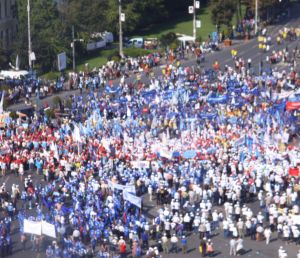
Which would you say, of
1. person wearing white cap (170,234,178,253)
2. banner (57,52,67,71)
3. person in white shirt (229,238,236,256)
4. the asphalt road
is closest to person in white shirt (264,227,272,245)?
person in white shirt (229,238,236,256)

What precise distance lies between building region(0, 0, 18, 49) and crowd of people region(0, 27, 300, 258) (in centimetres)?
2910

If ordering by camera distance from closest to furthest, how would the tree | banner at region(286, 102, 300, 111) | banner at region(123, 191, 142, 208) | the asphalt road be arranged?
banner at region(123, 191, 142, 208)
banner at region(286, 102, 300, 111)
the asphalt road
the tree

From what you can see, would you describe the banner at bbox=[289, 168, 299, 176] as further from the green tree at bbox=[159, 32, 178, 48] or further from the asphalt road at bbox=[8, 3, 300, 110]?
the green tree at bbox=[159, 32, 178, 48]

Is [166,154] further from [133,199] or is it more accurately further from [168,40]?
[168,40]

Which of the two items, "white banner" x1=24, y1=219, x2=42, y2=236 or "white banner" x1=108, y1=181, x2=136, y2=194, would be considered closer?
"white banner" x1=24, y1=219, x2=42, y2=236

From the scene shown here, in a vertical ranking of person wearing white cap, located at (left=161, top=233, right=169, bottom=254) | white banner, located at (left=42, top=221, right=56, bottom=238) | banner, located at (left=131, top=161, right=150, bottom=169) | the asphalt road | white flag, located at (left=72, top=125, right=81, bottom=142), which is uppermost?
white flag, located at (left=72, top=125, right=81, bottom=142)

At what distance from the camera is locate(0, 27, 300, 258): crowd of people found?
46625mm

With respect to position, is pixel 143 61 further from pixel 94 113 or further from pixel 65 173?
pixel 65 173

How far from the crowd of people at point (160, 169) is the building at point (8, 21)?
2910cm

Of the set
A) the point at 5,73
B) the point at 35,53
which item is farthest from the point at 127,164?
the point at 35,53

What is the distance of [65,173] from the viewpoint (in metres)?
55.0

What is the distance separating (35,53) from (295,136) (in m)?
36.7

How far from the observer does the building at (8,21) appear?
102m

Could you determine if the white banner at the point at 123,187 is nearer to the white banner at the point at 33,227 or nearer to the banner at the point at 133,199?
the banner at the point at 133,199
